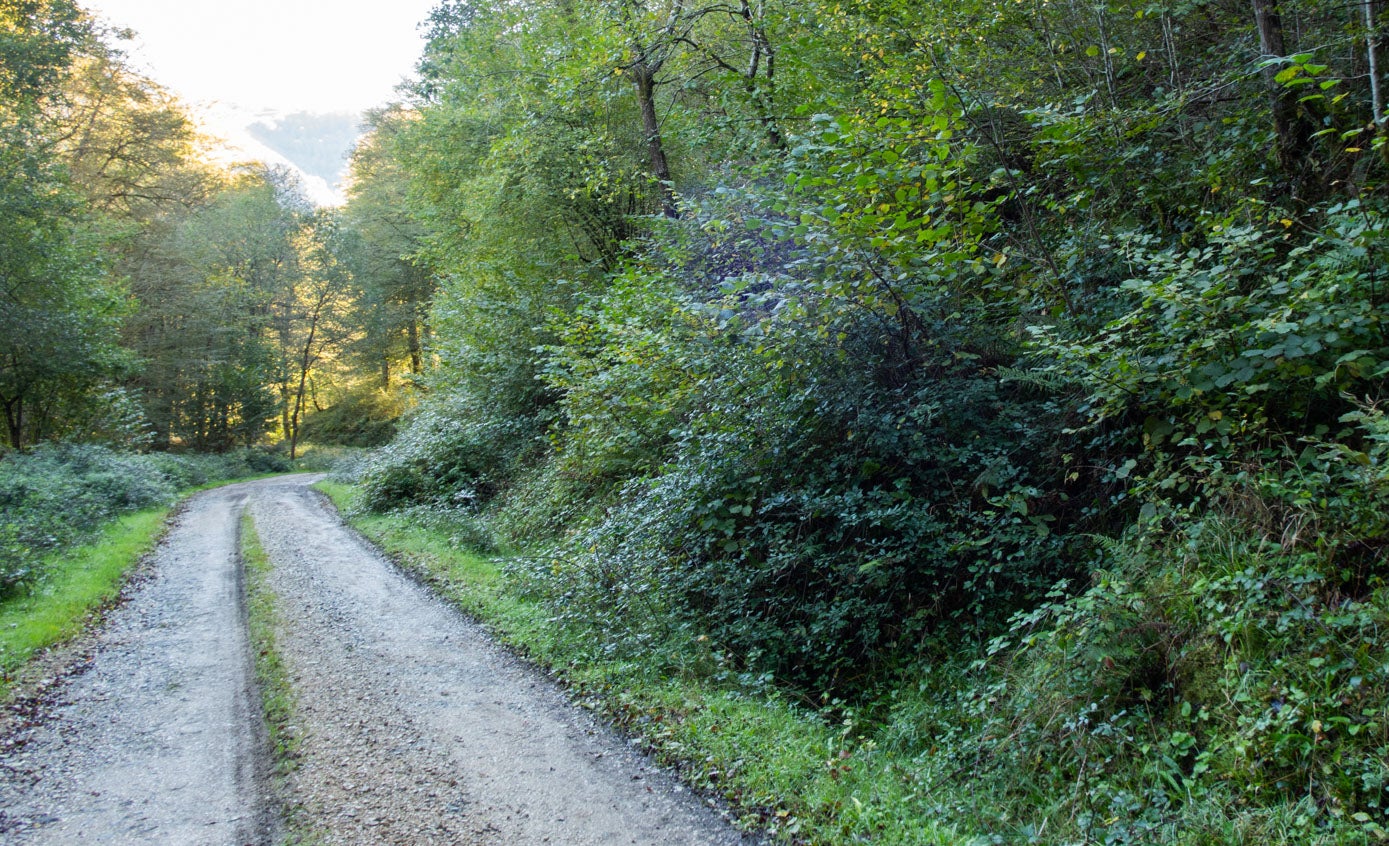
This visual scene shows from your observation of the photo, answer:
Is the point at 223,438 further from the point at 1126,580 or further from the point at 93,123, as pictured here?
the point at 1126,580

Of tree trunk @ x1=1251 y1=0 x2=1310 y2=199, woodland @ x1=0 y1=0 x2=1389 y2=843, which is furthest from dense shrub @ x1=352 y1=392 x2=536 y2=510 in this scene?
tree trunk @ x1=1251 y1=0 x2=1310 y2=199

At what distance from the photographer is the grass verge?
4.06m

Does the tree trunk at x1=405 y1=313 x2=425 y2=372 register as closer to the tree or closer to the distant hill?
the tree

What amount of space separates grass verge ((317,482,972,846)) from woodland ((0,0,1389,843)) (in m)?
0.05

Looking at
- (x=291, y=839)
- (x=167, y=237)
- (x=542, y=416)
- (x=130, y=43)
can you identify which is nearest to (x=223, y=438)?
(x=167, y=237)

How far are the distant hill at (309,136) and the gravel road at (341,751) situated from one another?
169638 millimetres

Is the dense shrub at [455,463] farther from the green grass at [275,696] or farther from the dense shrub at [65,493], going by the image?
the dense shrub at [65,493]

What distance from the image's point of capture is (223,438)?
3512 centimetres

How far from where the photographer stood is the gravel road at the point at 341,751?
4383mm

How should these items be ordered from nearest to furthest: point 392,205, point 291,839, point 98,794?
point 291,839 < point 98,794 < point 392,205

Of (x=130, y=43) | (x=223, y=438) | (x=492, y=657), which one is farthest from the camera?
(x=223, y=438)

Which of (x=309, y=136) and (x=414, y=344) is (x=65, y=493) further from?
(x=309, y=136)

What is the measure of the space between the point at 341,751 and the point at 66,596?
677 cm

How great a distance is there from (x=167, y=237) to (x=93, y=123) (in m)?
5.12
